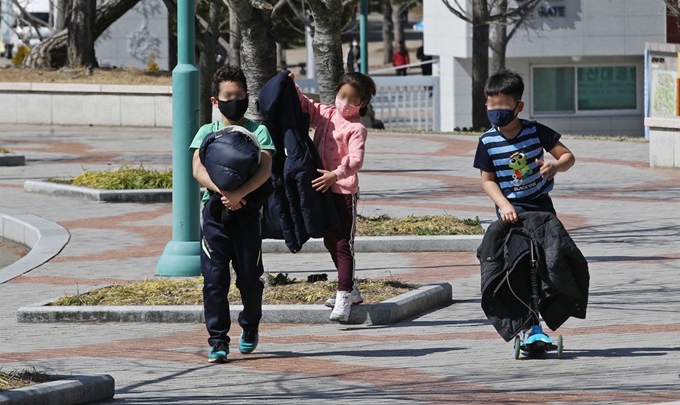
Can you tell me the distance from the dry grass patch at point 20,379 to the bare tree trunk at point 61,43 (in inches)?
927

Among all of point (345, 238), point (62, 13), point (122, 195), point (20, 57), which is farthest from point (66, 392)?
point (20, 57)

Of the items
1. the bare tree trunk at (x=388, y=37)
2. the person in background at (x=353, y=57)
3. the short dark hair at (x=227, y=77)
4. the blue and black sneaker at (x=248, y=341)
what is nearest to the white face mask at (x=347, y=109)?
the short dark hair at (x=227, y=77)

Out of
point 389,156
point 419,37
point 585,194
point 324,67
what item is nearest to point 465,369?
point 324,67

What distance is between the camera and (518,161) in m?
7.30

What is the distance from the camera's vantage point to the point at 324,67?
13.0 meters

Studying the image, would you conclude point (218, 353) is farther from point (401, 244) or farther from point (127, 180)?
point (127, 180)

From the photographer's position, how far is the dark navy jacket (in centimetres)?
809

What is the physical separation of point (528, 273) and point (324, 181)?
1.43 meters

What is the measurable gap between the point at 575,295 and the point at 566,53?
97.3 ft

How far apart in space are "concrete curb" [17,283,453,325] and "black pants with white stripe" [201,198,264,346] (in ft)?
3.58

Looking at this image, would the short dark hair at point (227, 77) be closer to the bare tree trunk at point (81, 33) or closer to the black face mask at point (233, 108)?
the black face mask at point (233, 108)

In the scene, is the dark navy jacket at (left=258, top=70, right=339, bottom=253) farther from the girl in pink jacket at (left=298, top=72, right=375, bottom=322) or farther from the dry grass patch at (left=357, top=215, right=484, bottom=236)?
the dry grass patch at (left=357, top=215, right=484, bottom=236)

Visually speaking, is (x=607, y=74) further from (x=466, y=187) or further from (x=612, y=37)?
(x=466, y=187)

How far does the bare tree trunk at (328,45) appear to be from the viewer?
508 inches
